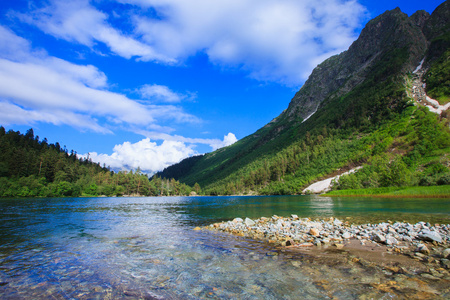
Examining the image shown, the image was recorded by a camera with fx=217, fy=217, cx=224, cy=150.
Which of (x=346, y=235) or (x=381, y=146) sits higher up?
(x=381, y=146)

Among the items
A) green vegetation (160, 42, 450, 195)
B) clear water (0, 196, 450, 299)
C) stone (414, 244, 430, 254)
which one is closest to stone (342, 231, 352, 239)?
stone (414, 244, 430, 254)

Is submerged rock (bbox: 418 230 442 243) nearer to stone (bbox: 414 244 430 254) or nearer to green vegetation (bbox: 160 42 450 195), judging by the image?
stone (bbox: 414 244 430 254)

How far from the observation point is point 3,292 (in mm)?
8516

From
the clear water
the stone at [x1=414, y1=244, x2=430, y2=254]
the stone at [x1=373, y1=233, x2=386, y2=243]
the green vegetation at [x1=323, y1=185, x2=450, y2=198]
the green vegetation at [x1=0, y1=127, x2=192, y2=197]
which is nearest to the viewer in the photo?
the clear water

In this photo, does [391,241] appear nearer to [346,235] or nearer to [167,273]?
[346,235]

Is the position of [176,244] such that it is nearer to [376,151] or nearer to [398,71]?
[376,151]

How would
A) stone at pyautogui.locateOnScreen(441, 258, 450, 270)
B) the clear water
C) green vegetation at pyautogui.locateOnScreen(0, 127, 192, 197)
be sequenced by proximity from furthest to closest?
green vegetation at pyautogui.locateOnScreen(0, 127, 192, 197), stone at pyautogui.locateOnScreen(441, 258, 450, 270), the clear water

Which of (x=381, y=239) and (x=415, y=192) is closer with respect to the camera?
(x=381, y=239)

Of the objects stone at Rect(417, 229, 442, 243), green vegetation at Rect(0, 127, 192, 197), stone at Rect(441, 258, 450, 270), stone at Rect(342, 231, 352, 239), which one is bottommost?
stone at Rect(342, 231, 352, 239)

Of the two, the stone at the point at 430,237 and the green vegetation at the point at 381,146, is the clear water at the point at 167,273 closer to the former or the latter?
the stone at the point at 430,237

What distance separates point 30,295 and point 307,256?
13190 millimetres

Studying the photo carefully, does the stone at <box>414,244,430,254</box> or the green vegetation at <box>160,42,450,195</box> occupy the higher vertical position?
the green vegetation at <box>160,42,450,195</box>

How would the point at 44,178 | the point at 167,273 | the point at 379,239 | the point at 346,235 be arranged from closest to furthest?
the point at 167,273 → the point at 379,239 → the point at 346,235 → the point at 44,178

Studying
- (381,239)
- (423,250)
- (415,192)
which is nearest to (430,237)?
(381,239)
